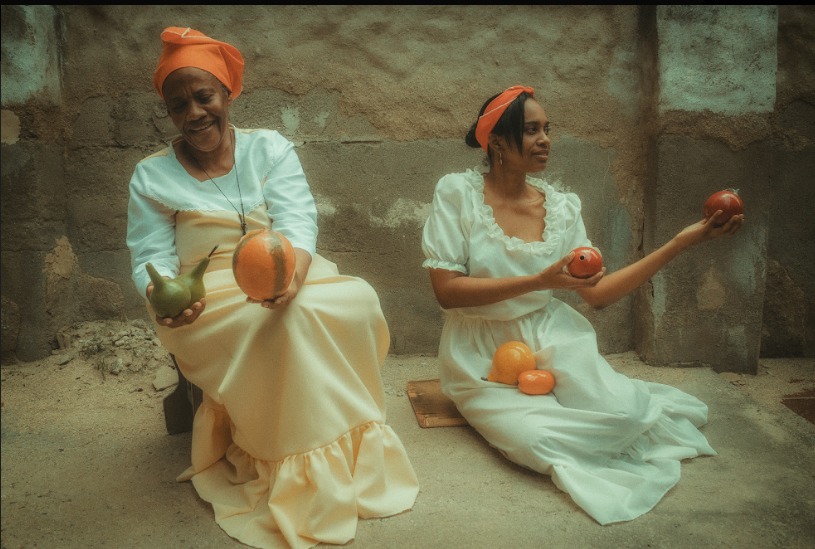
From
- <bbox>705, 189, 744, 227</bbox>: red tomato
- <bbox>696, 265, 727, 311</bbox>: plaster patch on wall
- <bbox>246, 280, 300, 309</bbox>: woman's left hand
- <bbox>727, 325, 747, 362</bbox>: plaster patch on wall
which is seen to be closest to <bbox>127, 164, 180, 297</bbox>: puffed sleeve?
<bbox>246, 280, 300, 309</bbox>: woman's left hand

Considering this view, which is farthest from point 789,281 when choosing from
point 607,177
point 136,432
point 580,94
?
point 136,432

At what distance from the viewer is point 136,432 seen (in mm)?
3262

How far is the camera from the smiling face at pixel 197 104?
251 centimetres

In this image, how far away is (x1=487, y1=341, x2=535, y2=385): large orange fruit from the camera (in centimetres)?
299

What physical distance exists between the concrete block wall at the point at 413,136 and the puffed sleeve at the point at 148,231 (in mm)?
1496

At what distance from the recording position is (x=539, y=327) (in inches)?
125

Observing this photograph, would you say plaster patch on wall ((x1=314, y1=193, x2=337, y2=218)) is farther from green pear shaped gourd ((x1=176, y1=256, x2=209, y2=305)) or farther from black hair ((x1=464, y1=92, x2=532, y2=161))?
green pear shaped gourd ((x1=176, y1=256, x2=209, y2=305))

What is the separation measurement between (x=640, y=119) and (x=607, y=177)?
0.40 m

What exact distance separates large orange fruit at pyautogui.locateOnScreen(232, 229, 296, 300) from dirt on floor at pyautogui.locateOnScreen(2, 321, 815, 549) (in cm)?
74

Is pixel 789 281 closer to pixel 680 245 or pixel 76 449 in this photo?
pixel 680 245

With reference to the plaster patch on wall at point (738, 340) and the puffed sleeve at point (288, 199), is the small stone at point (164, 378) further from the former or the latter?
the plaster patch on wall at point (738, 340)

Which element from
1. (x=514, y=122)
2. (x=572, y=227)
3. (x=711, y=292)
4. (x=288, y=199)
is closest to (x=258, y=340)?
(x=288, y=199)

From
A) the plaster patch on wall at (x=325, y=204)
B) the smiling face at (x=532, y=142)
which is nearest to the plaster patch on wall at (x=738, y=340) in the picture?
the smiling face at (x=532, y=142)

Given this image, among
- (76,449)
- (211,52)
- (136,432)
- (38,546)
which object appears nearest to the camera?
(38,546)
